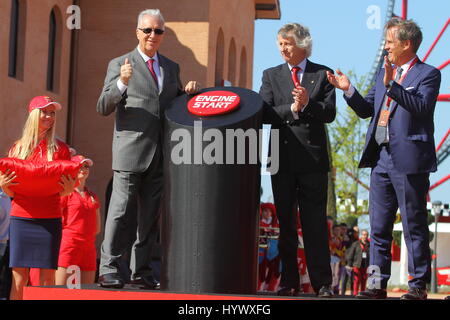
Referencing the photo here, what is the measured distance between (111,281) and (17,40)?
36.6 ft

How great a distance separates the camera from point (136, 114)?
6504 millimetres

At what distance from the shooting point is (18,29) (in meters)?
16.4

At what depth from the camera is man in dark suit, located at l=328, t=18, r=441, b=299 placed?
6.21 metres

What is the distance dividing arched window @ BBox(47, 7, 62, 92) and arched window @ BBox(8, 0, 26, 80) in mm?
1798

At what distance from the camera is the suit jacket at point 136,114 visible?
6.48m

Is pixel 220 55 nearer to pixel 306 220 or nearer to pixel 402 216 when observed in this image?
pixel 306 220

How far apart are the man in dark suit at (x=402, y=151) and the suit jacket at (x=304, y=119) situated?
6.9 inches

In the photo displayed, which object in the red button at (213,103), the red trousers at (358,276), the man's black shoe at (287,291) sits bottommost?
the red trousers at (358,276)

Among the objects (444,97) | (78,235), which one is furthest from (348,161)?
(78,235)

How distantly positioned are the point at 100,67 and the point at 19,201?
12.5 meters

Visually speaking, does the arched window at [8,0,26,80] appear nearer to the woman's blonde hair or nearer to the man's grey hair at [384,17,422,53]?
the woman's blonde hair

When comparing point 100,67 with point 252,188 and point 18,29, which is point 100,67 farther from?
point 252,188

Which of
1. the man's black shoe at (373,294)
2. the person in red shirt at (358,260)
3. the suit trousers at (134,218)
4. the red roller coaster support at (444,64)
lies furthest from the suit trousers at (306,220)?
the red roller coaster support at (444,64)

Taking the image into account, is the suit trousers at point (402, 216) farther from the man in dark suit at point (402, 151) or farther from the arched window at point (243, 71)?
the arched window at point (243, 71)
